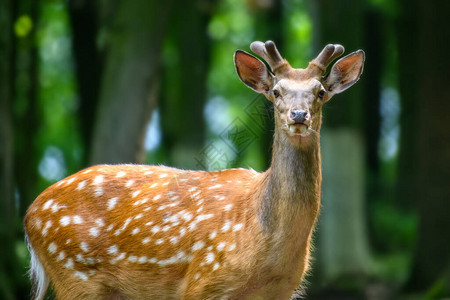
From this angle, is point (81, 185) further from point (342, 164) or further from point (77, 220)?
point (342, 164)

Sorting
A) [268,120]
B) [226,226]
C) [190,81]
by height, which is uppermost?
[190,81]

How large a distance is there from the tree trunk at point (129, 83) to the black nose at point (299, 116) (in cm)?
528

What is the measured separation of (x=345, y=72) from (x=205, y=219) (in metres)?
1.65

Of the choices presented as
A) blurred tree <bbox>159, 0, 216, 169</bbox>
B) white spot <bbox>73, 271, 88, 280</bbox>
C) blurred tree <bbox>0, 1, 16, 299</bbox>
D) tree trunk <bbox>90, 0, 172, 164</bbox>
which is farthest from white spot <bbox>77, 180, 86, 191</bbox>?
blurred tree <bbox>159, 0, 216, 169</bbox>

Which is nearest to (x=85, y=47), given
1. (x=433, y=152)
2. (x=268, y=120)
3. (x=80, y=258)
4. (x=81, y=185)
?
(x=433, y=152)

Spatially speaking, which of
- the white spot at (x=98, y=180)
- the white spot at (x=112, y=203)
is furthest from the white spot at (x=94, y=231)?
the white spot at (x=98, y=180)

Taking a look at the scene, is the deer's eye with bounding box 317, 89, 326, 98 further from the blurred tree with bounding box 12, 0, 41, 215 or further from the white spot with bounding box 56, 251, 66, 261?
the blurred tree with bounding box 12, 0, 41, 215

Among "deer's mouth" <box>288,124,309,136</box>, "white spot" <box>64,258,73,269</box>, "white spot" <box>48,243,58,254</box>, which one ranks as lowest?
"white spot" <box>64,258,73,269</box>

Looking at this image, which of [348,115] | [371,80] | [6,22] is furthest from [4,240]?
[371,80]

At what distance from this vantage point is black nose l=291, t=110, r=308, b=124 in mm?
5652

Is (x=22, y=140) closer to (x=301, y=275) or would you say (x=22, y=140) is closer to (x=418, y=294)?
(x=418, y=294)

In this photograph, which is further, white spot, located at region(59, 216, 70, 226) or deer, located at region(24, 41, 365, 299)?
white spot, located at region(59, 216, 70, 226)

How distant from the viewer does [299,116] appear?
5.66 meters

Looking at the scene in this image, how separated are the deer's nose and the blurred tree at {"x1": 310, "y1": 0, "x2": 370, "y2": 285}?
6.67 meters
